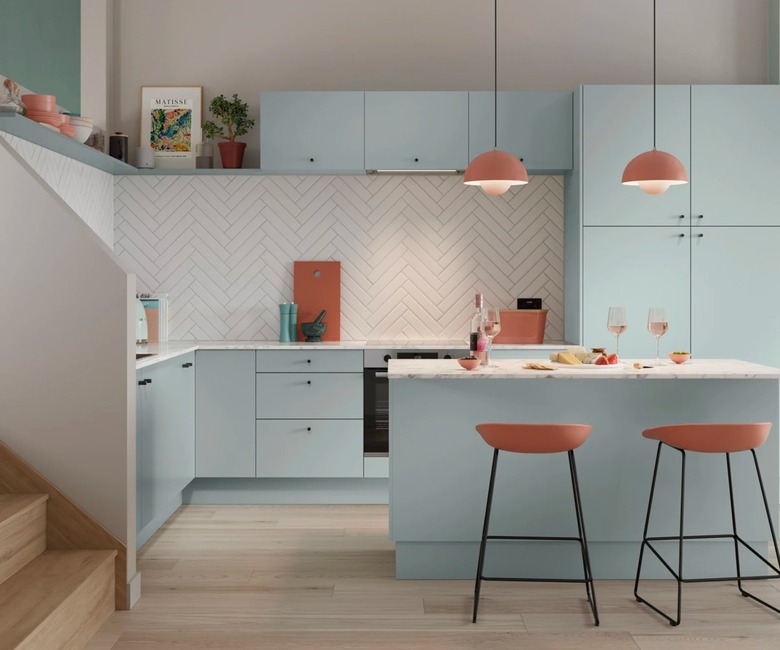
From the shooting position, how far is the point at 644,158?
11.9 ft

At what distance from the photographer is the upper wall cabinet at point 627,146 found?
5047 mm

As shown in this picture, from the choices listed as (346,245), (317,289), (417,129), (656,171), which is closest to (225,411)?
(317,289)

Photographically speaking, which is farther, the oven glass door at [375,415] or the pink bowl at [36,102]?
the oven glass door at [375,415]

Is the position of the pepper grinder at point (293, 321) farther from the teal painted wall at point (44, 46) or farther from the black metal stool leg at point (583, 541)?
the black metal stool leg at point (583, 541)

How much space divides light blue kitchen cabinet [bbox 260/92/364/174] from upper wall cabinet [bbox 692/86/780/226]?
205cm

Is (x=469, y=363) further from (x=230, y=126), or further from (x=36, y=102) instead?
(x=230, y=126)

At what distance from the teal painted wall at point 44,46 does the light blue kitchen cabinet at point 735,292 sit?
3.84 m

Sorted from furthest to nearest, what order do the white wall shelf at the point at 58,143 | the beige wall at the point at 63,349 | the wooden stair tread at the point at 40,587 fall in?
the white wall shelf at the point at 58,143
the beige wall at the point at 63,349
the wooden stair tread at the point at 40,587

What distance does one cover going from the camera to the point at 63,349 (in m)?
3.40

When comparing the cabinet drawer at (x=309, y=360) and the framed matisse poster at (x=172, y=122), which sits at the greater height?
the framed matisse poster at (x=172, y=122)

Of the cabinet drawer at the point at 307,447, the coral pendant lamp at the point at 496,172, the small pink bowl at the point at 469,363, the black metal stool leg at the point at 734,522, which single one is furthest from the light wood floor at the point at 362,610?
the coral pendant lamp at the point at 496,172

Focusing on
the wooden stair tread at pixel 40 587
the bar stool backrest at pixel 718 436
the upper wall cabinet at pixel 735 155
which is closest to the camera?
the wooden stair tread at pixel 40 587

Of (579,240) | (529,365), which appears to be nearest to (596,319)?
(579,240)

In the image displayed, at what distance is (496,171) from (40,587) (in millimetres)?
2382
